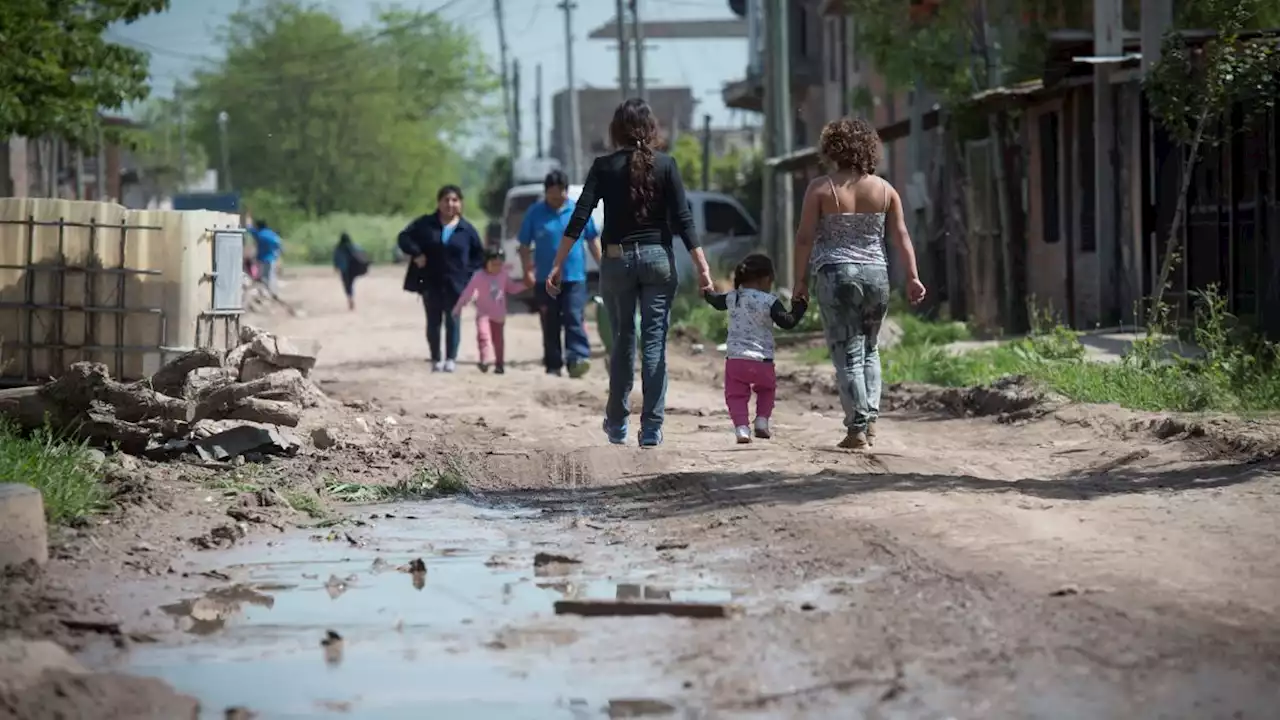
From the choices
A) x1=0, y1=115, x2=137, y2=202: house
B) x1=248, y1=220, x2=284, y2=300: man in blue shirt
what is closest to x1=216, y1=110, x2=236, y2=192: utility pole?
x1=0, y1=115, x2=137, y2=202: house

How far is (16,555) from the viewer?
23.1ft

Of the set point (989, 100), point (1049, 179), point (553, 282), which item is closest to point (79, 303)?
point (553, 282)

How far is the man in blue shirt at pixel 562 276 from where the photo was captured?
55.5ft

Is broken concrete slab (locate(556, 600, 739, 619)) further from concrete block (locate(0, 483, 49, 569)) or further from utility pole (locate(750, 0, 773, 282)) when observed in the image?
utility pole (locate(750, 0, 773, 282))

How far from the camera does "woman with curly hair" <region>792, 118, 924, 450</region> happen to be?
35.0 feet

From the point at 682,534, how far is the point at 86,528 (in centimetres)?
233

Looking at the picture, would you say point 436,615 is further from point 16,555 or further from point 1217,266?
point 1217,266

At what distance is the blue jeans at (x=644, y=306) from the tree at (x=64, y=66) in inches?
424

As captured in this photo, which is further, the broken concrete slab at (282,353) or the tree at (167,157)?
the tree at (167,157)

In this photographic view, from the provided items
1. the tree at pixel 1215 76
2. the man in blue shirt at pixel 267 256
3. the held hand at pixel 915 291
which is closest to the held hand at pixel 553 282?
the held hand at pixel 915 291

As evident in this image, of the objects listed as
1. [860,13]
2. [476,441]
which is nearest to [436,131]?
[860,13]

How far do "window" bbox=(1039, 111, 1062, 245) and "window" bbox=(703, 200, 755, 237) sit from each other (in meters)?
9.72

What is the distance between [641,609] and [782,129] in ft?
76.0

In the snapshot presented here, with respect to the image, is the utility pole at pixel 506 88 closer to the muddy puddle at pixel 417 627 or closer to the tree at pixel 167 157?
the tree at pixel 167 157
